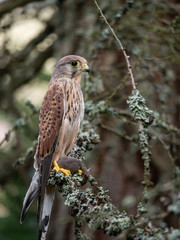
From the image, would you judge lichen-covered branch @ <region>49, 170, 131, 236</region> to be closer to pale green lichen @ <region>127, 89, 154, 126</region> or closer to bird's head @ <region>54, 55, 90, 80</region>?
pale green lichen @ <region>127, 89, 154, 126</region>

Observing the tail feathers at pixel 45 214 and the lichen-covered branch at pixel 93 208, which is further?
the tail feathers at pixel 45 214

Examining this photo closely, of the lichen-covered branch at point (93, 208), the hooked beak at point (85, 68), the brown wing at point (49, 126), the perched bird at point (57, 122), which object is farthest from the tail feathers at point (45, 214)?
the hooked beak at point (85, 68)

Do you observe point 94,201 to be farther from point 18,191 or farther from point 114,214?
point 18,191

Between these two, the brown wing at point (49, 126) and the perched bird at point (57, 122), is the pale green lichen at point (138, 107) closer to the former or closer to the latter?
the perched bird at point (57, 122)

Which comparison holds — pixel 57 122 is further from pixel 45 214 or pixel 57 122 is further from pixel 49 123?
pixel 45 214

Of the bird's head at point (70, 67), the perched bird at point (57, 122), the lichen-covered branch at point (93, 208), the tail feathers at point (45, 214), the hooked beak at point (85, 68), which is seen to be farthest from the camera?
the bird's head at point (70, 67)

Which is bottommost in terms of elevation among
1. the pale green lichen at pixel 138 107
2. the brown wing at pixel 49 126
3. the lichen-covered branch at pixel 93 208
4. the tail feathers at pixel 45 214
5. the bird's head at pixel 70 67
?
the lichen-covered branch at pixel 93 208

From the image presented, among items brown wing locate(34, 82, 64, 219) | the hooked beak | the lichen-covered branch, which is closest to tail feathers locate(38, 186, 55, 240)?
brown wing locate(34, 82, 64, 219)

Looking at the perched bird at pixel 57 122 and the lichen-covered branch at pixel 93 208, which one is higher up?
the perched bird at pixel 57 122

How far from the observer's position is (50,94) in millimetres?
3195

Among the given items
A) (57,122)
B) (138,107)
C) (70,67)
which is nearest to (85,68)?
(70,67)

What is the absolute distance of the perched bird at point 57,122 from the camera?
2818 millimetres

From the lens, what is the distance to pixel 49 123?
3.07m

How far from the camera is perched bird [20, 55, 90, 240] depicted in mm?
2818
